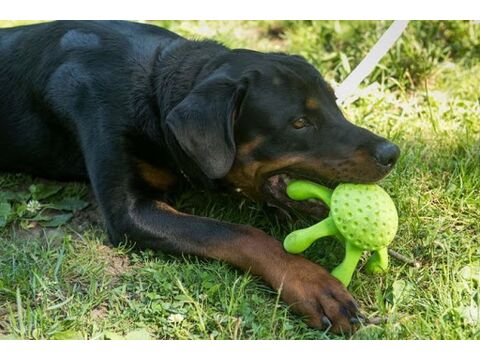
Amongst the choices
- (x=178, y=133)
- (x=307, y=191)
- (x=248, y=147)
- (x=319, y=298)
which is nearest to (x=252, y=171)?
(x=248, y=147)

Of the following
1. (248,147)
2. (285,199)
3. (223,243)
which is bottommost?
(223,243)

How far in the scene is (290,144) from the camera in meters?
3.32

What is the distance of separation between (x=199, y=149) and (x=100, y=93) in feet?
2.77

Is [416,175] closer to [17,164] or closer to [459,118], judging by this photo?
[459,118]

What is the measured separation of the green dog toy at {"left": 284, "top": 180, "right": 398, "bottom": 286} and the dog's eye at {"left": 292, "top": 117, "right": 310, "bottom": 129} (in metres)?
0.25

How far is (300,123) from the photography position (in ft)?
11.0

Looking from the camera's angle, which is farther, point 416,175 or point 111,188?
point 416,175

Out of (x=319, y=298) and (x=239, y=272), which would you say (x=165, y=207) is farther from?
(x=319, y=298)

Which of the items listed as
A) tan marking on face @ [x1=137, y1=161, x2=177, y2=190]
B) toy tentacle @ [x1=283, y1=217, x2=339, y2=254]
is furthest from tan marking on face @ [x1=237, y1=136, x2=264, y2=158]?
tan marking on face @ [x1=137, y1=161, x2=177, y2=190]

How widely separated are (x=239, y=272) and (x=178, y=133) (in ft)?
2.22

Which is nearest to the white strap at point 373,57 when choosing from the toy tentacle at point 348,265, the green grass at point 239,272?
the green grass at point 239,272

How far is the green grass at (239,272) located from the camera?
3086mm
